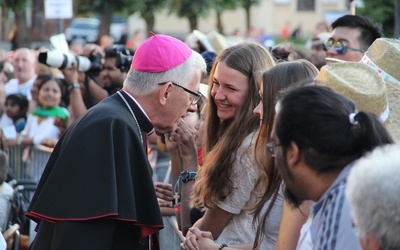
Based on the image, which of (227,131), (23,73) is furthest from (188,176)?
(23,73)

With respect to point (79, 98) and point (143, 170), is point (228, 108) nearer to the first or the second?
point (143, 170)

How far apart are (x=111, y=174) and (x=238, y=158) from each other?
2.85 ft

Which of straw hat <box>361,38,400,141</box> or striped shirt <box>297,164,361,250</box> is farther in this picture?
straw hat <box>361,38,400,141</box>

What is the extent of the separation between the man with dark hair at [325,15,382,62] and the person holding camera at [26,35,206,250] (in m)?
3.55

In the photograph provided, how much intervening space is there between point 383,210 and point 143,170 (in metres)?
1.73

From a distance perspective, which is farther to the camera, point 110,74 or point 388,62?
point 110,74

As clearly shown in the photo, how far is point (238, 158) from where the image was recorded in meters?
4.48

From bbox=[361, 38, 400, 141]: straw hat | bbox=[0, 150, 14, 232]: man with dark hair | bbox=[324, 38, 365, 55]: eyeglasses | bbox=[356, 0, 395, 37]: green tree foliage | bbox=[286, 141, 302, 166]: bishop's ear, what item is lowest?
bbox=[0, 150, 14, 232]: man with dark hair

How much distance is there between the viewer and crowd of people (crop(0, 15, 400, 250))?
9.63ft

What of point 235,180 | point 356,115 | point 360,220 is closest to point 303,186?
point 356,115

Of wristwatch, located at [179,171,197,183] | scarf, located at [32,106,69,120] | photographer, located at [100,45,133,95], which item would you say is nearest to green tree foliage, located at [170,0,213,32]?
scarf, located at [32,106,69,120]

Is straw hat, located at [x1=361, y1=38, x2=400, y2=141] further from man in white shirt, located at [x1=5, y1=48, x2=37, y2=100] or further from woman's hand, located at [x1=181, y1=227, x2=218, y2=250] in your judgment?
man in white shirt, located at [x1=5, y1=48, x2=37, y2=100]

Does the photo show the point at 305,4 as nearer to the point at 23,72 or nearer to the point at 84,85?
the point at 23,72

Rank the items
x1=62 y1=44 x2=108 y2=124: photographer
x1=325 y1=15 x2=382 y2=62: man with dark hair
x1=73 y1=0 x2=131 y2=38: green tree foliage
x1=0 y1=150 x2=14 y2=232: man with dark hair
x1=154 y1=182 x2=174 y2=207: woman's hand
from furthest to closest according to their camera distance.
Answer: x1=73 y1=0 x2=131 y2=38: green tree foliage < x1=62 y1=44 x2=108 y2=124: photographer < x1=325 y1=15 x2=382 y2=62: man with dark hair < x1=0 y1=150 x2=14 y2=232: man with dark hair < x1=154 y1=182 x2=174 y2=207: woman's hand
